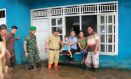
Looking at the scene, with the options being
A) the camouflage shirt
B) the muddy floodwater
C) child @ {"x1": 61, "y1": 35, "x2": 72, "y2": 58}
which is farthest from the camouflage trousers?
child @ {"x1": 61, "y1": 35, "x2": 72, "y2": 58}

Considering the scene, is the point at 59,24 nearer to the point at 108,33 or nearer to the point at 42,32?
the point at 42,32

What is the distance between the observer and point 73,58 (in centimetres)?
1281

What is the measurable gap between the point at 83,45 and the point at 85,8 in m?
1.70

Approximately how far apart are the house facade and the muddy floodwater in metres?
0.71

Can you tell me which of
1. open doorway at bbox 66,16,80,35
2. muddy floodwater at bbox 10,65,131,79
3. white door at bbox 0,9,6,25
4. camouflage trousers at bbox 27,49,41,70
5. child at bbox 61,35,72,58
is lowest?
muddy floodwater at bbox 10,65,131,79

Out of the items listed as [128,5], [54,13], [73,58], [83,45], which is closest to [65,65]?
[73,58]

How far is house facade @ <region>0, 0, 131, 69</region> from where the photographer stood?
1180cm

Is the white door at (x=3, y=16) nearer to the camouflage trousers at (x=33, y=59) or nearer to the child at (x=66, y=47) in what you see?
the camouflage trousers at (x=33, y=59)

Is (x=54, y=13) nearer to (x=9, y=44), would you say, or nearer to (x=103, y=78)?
(x=9, y=44)

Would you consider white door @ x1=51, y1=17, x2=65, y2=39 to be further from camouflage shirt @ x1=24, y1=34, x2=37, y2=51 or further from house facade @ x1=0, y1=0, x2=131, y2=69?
camouflage shirt @ x1=24, y1=34, x2=37, y2=51

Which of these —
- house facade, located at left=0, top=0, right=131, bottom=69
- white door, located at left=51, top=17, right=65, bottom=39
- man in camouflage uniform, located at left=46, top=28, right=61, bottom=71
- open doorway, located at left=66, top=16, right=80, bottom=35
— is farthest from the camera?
white door, located at left=51, top=17, right=65, bottom=39

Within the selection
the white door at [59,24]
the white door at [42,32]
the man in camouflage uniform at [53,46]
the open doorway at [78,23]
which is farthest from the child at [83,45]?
the white door at [42,32]

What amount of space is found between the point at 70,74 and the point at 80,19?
2.88 meters

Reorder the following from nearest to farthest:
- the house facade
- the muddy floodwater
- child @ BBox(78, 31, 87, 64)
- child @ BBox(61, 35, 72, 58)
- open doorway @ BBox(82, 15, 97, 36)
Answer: the muddy floodwater < the house facade < child @ BBox(78, 31, 87, 64) < child @ BBox(61, 35, 72, 58) < open doorway @ BBox(82, 15, 97, 36)
